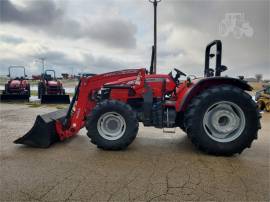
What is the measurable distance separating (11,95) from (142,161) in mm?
11770

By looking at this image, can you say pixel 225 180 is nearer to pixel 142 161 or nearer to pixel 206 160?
pixel 206 160

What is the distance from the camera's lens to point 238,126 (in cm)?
373

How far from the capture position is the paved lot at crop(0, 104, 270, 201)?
2434 millimetres

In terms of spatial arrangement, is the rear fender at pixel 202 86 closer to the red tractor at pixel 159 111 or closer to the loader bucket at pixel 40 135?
the red tractor at pixel 159 111

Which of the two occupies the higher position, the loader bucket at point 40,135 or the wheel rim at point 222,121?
the wheel rim at point 222,121

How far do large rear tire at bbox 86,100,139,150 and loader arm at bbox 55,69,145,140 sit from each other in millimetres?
419

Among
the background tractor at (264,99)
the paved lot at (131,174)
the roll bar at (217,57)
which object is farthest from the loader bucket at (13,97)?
the background tractor at (264,99)

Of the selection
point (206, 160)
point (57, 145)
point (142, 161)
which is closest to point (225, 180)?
point (206, 160)

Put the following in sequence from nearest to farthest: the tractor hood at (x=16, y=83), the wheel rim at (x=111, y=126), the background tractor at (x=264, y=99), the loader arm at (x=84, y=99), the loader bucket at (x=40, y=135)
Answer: the wheel rim at (x=111, y=126) < the loader bucket at (x=40, y=135) < the loader arm at (x=84, y=99) < the background tractor at (x=264, y=99) < the tractor hood at (x=16, y=83)

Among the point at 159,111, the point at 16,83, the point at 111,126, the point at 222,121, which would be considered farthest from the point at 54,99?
the point at 222,121

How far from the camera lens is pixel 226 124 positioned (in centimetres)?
379

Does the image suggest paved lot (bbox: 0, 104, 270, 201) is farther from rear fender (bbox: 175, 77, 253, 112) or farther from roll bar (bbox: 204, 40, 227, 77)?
roll bar (bbox: 204, 40, 227, 77)

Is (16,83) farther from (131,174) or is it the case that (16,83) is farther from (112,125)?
(131,174)

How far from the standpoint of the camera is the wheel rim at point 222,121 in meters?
3.73
